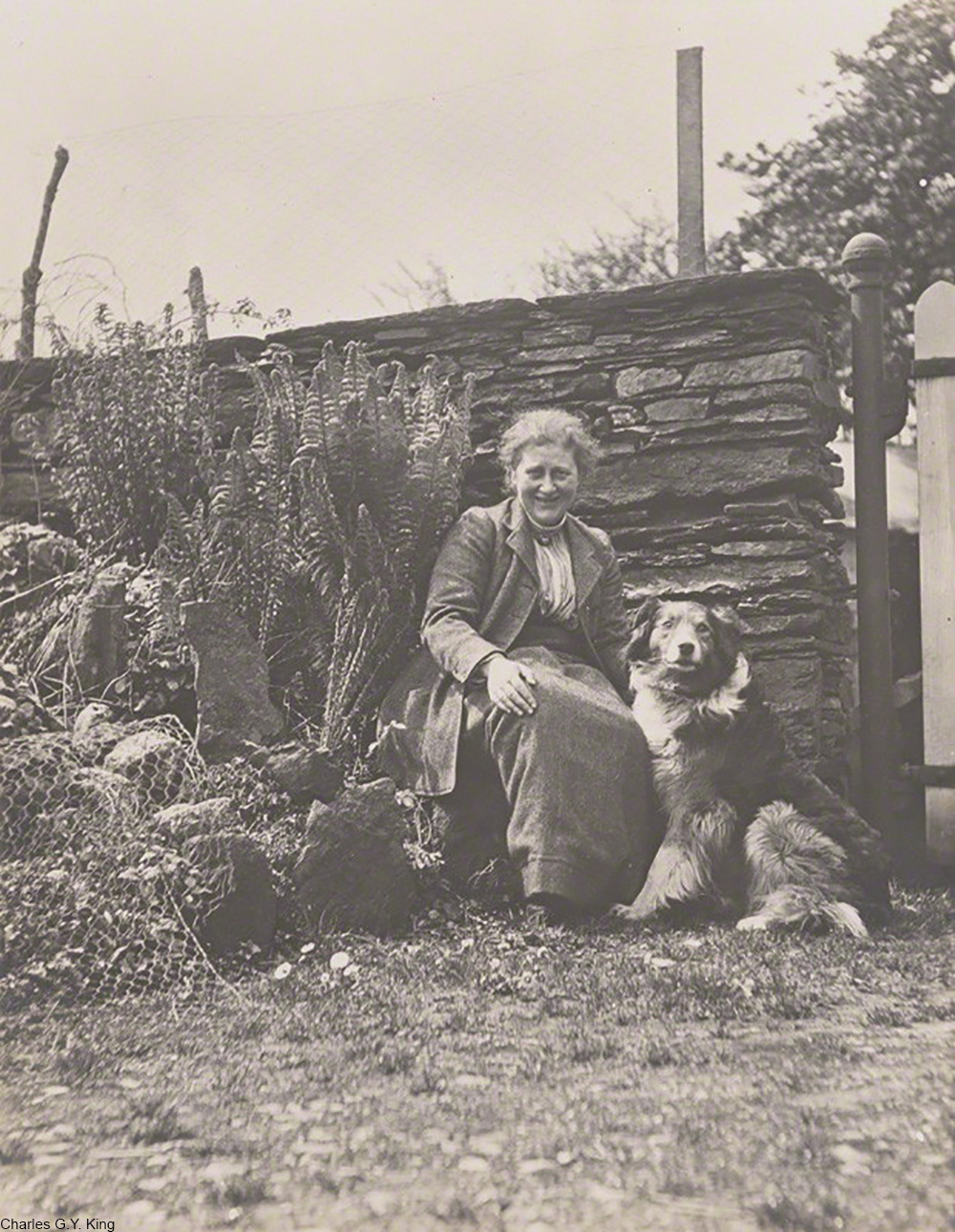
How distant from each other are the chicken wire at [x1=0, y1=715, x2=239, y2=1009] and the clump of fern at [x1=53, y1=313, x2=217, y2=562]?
1.33 meters

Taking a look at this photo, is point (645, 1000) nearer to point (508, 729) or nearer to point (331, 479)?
point (508, 729)

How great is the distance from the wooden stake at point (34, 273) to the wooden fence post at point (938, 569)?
3.20m

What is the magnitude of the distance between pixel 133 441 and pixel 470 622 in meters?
1.75

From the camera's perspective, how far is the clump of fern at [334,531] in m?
4.75

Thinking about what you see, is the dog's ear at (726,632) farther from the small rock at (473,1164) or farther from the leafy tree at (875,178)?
the small rock at (473,1164)

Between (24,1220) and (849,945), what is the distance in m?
2.31

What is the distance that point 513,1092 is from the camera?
2607 mm

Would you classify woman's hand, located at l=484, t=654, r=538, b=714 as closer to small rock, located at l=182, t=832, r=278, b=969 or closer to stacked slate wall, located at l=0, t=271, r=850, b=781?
small rock, located at l=182, t=832, r=278, b=969

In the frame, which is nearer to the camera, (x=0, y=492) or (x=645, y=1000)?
(x=645, y=1000)

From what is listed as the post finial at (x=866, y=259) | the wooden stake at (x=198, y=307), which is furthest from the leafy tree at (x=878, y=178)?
the wooden stake at (x=198, y=307)

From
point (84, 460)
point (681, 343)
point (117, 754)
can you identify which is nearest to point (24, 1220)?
point (117, 754)

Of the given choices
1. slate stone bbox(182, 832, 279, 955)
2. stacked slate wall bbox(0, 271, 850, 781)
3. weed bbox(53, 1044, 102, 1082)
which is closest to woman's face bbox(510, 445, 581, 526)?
stacked slate wall bbox(0, 271, 850, 781)

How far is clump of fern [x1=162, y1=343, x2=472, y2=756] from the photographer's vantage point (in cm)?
475

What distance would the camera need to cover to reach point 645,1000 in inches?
126
